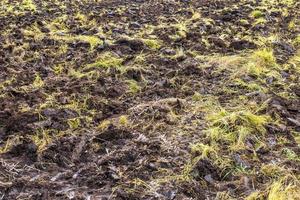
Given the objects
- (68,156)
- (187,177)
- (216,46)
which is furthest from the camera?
(216,46)

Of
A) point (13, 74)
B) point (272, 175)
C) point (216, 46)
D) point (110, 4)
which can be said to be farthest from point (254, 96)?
point (110, 4)

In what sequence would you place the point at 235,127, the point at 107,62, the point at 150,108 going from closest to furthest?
1. the point at 235,127
2. the point at 150,108
3. the point at 107,62

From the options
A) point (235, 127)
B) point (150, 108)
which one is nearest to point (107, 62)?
point (150, 108)

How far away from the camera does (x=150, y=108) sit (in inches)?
178

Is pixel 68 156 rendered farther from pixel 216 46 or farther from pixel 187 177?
pixel 216 46

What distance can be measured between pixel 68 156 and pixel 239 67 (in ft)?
8.91

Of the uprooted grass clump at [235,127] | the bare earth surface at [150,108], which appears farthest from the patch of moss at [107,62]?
the uprooted grass clump at [235,127]

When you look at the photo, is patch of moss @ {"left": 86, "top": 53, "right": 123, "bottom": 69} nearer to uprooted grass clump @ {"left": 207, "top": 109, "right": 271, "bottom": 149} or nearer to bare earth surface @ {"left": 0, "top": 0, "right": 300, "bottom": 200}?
bare earth surface @ {"left": 0, "top": 0, "right": 300, "bottom": 200}

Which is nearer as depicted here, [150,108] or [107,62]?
[150,108]

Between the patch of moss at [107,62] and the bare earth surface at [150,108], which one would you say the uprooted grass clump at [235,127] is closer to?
the bare earth surface at [150,108]

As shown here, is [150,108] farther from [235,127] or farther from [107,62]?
[107,62]

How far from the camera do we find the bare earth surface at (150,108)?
3.50 m

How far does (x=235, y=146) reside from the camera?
3.89m

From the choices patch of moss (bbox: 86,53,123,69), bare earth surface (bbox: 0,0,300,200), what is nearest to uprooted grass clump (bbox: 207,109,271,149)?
bare earth surface (bbox: 0,0,300,200)
